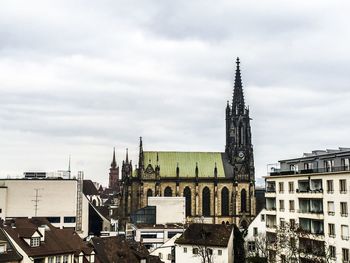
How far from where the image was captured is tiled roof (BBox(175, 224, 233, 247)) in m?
78.2

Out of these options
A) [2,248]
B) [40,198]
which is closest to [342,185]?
[2,248]

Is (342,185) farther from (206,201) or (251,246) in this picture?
(206,201)

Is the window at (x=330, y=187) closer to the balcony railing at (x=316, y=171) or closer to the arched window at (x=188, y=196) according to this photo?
the balcony railing at (x=316, y=171)

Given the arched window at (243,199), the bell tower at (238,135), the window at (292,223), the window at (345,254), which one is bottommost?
the window at (345,254)

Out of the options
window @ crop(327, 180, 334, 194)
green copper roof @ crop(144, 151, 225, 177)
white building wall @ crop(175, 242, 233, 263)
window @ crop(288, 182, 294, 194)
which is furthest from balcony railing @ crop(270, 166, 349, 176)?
green copper roof @ crop(144, 151, 225, 177)

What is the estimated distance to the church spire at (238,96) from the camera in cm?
15475

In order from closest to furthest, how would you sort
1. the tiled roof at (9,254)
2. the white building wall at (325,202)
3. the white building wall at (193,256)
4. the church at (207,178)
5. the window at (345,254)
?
the tiled roof at (9,254) → the window at (345,254) → the white building wall at (325,202) → the white building wall at (193,256) → the church at (207,178)

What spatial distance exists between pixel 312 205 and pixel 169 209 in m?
68.7

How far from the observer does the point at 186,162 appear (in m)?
153

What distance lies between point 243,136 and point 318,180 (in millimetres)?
89296

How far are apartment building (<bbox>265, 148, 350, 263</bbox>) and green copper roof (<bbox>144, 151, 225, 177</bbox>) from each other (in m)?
72.2

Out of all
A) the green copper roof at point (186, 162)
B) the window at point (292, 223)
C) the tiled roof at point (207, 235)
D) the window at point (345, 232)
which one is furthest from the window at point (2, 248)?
the green copper roof at point (186, 162)

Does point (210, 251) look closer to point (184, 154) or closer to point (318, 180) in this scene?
point (318, 180)

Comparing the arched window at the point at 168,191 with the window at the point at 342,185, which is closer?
the window at the point at 342,185
